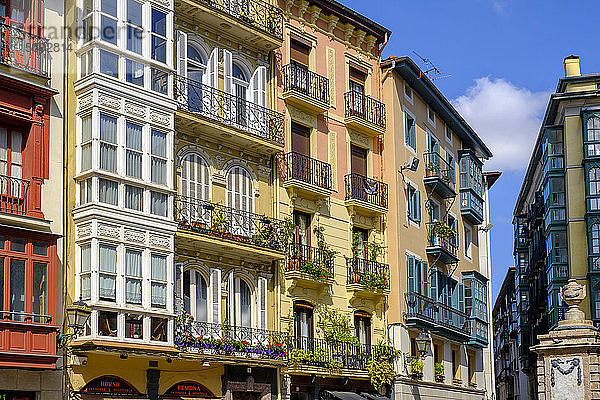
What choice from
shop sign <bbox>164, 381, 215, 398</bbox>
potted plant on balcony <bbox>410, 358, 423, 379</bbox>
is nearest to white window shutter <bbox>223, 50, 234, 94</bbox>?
shop sign <bbox>164, 381, 215, 398</bbox>

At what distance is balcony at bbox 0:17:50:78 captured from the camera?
2365 centimetres

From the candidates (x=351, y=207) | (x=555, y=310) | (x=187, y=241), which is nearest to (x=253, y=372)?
(x=187, y=241)

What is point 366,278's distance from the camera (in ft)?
118

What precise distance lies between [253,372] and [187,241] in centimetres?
526

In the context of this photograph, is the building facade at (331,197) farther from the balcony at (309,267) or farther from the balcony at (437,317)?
the balcony at (437,317)

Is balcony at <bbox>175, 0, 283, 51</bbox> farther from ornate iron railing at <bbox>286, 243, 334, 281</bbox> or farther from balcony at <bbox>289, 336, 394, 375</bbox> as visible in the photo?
balcony at <bbox>289, 336, 394, 375</bbox>

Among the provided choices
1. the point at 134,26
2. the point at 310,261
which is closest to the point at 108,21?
the point at 134,26

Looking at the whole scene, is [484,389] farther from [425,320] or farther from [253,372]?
[253,372]

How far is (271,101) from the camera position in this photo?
33156mm

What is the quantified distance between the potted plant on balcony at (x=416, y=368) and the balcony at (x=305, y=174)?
8499mm

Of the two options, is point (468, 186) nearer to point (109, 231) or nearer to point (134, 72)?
point (134, 72)

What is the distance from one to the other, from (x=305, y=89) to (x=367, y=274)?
24.0 ft

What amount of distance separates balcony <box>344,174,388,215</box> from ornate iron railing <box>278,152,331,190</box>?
4.36ft

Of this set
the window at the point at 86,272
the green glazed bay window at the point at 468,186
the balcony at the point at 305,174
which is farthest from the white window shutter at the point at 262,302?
the green glazed bay window at the point at 468,186
